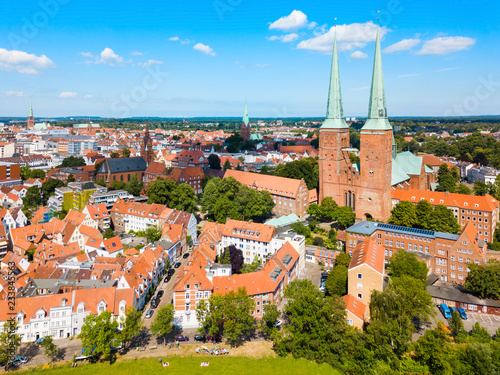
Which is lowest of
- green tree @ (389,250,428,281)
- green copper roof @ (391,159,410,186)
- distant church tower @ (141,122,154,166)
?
green tree @ (389,250,428,281)

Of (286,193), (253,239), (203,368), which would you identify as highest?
(286,193)

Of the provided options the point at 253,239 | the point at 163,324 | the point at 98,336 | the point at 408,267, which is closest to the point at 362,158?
the point at 253,239

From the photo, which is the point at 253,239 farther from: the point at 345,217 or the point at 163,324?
the point at 163,324

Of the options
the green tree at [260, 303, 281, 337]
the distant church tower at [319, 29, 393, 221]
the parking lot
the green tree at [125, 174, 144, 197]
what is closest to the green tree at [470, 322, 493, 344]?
the parking lot

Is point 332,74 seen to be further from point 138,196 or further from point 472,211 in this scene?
point 138,196

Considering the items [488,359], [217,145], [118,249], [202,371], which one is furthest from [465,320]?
[217,145]

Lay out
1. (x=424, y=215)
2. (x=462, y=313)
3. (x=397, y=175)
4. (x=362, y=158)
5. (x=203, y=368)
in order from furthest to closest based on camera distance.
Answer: (x=397, y=175)
(x=362, y=158)
(x=424, y=215)
(x=462, y=313)
(x=203, y=368)

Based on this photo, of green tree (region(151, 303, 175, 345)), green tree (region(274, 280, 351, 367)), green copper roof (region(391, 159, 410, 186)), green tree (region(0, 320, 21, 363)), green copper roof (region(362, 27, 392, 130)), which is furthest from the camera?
green copper roof (region(391, 159, 410, 186))

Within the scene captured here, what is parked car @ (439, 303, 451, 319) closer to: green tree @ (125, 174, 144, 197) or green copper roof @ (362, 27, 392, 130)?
green copper roof @ (362, 27, 392, 130)
